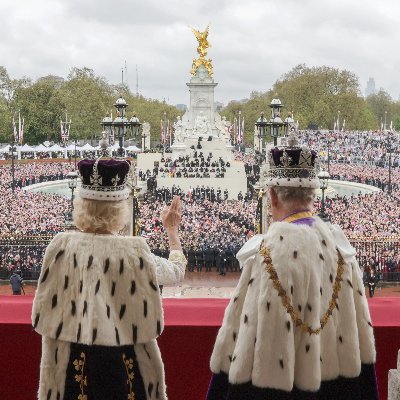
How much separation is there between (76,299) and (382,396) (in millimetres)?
2195

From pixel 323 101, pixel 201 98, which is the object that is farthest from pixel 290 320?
pixel 323 101

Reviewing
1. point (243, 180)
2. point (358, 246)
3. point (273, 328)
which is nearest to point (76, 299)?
point (273, 328)

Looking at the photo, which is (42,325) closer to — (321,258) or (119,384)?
(119,384)

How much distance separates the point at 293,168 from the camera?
3.13 meters

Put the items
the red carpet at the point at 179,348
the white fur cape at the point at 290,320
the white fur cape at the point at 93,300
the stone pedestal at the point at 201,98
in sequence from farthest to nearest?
the stone pedestal at the point at 201,98 < the red carpet at the point at 179,348 < the white fur cape at the point at 93,300 < the white fur cape at the point at 290,320

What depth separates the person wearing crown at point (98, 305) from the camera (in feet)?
10.1

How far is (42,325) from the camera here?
3.12 m

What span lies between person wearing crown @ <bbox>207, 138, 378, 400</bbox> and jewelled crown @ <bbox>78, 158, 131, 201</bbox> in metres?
0.73

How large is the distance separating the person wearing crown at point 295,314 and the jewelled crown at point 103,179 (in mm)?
730

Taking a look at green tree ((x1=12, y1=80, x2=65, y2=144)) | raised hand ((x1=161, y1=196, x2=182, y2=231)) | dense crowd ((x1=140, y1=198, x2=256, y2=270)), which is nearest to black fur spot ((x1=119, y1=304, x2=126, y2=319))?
raised hand ((x1=161, y1=196, x2=182, y2=231))

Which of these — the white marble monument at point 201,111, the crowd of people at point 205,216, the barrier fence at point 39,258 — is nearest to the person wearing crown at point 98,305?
the crowd of people at point 205,216

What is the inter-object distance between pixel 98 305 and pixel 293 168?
122 cm

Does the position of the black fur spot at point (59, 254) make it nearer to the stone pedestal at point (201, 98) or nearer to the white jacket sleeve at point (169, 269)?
the white jacket sleeve at point (169, 269)

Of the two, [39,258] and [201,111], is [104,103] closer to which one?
[201,111]
